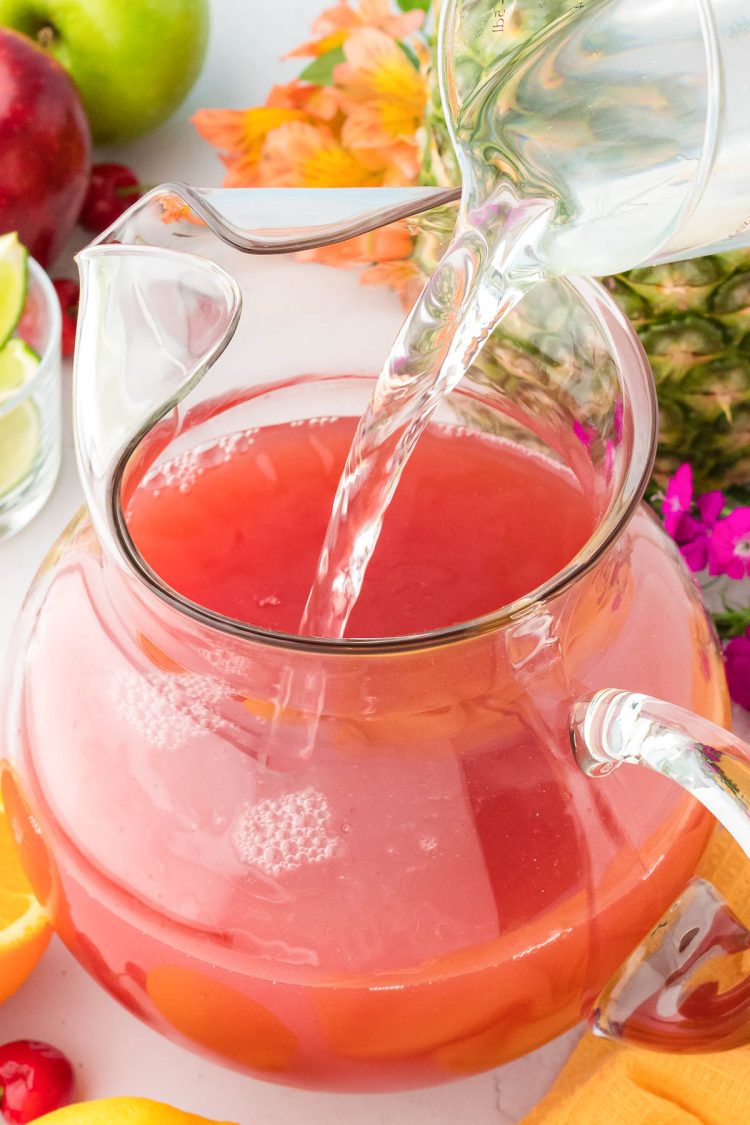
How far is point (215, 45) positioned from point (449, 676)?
124 cm

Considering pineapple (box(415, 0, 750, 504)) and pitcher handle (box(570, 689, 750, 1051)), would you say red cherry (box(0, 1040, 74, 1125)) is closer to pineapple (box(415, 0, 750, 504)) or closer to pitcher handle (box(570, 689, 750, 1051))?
pitcher handle (box(570, 689, 750, 1051))

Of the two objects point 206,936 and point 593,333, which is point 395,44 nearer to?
point 593,333

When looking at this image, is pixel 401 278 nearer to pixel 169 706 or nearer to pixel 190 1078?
pixel 169 706

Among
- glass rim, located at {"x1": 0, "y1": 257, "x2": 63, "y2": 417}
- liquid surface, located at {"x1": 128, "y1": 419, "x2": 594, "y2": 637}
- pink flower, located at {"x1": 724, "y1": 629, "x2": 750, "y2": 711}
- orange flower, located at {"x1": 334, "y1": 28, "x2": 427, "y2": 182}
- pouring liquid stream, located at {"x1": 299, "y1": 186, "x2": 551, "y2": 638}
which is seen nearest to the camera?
pouring liquid stream, located at {"x1": 299, "y1": 186, "x2": 551, "y2": 638}

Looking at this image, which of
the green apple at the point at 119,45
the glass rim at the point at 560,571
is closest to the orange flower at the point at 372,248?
the glass rim at the point at 560,571

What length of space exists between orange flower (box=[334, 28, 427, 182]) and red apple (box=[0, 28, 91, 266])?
11.2 inches

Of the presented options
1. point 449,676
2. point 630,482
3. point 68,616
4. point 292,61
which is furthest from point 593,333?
point 292,61

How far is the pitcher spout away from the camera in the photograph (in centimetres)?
76

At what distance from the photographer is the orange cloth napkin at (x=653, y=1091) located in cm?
88

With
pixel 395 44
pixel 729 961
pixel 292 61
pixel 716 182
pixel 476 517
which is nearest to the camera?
pixel 716 182

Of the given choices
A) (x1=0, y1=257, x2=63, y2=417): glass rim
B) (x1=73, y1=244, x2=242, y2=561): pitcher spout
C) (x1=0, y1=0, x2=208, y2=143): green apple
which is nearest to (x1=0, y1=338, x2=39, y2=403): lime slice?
(x1=0, y1=257, x2=63, y2=417): glass rim

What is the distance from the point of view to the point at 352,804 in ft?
2.38

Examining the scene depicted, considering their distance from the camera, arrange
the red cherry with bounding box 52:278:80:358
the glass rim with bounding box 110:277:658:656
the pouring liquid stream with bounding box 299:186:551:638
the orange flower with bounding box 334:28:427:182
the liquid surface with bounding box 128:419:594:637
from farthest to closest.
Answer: the red cherry with bounding box 52:278:80:358 < the orange flower with bounding box 334:28:427:182 < the liquid surface with bounding box 128:419:594:637 < the pouring liquid stream with bounding box 299:186:551:638 < the glass rim with bounding box 110:277:658:656

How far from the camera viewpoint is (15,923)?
3.08 ft
